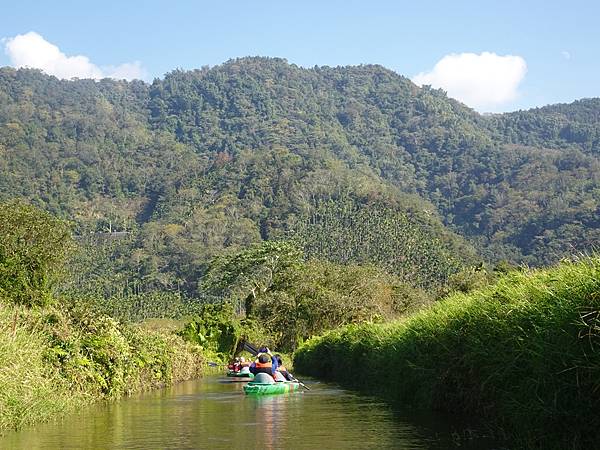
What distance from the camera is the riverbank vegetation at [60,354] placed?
14633 millimetres

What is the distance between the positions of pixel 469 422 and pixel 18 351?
8.67 meters

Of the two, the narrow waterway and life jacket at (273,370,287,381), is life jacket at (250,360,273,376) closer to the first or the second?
life jacket at (273,370,287,381)

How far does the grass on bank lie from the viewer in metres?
14.4

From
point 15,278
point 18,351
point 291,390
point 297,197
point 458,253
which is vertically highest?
point 297,197

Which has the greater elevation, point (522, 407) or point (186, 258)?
point (186, 258)

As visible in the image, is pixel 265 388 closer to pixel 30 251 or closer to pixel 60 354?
pixel 60 354

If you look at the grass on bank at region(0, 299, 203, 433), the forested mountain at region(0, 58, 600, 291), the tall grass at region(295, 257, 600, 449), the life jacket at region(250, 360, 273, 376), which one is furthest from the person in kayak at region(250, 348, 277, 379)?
the forested mountain at region(0, 58, 600, 291)

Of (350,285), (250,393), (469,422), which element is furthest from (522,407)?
(350,285)

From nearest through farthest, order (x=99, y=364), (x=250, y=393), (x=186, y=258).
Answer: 1. (x=99, y=364)
2. (x=250, y=393)
3. (x=186, y=258)

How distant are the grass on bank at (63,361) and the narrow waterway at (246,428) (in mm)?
459

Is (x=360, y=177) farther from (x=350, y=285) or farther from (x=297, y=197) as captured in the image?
(x=350, y=285)

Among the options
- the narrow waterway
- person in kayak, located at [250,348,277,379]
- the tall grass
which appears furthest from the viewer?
person in kayak, located at [250,348,277,379]

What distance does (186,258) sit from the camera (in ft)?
407

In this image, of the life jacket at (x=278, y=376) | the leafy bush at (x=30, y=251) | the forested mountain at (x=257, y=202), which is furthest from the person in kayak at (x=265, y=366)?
the forested mountain at (x=257, y=202)
